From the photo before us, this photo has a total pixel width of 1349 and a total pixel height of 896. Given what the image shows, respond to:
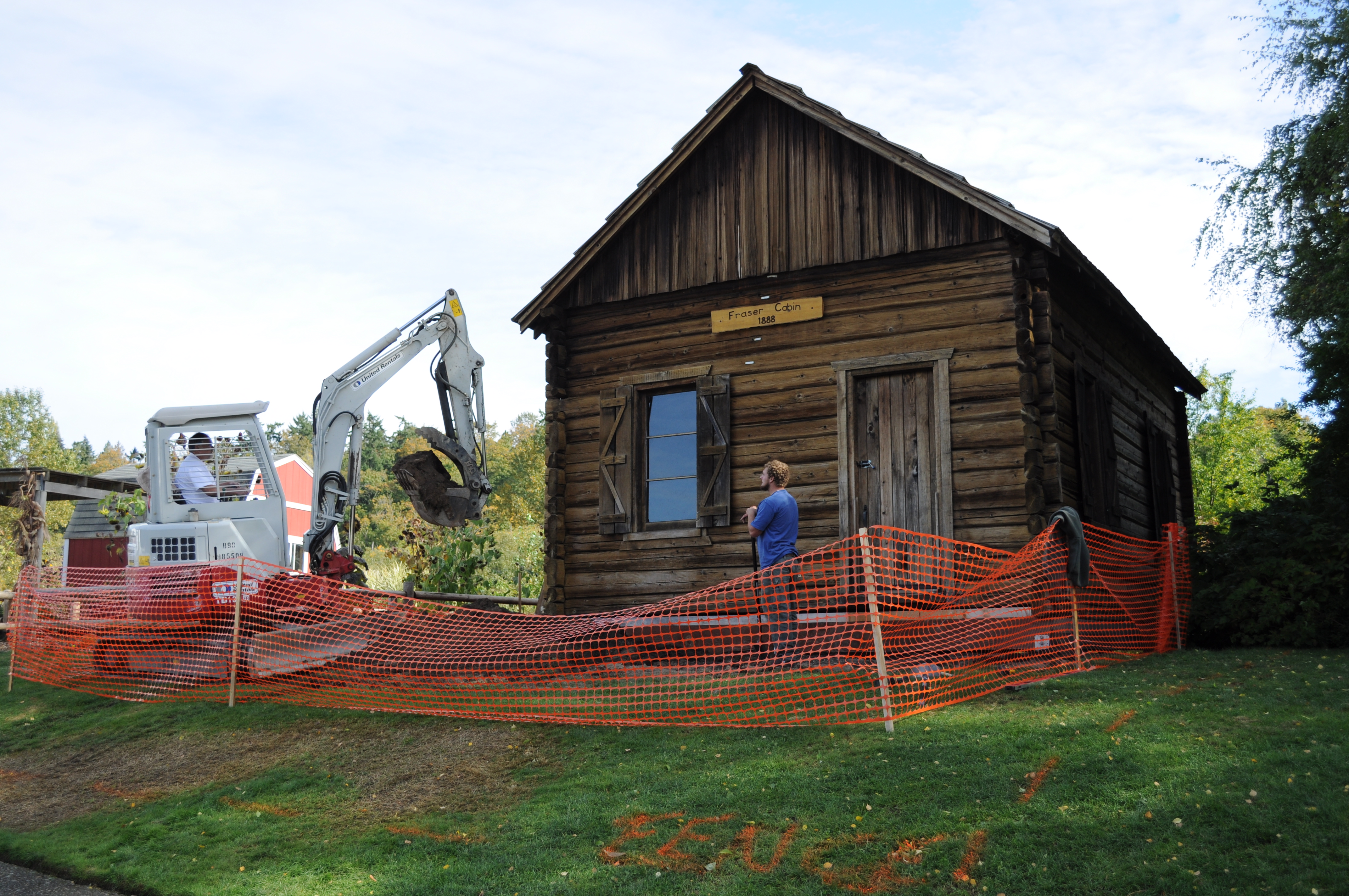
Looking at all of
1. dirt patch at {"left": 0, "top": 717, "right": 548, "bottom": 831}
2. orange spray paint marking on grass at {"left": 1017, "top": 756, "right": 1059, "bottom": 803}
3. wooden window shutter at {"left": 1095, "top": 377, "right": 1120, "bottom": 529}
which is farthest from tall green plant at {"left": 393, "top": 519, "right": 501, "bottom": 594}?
orange spray paint marking on grass at {"left": 1017, "top": 756, "right": 1059, "bottom": 803}

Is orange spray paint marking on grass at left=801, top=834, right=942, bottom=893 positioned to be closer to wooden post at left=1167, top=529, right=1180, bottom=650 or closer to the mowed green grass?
the mowed green grass

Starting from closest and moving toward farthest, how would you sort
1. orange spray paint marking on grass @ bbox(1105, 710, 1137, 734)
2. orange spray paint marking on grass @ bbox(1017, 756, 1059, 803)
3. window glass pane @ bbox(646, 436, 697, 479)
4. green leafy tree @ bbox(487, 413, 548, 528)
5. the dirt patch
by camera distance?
orange spray paint marking on grass @ bbox(1017, 756, 1059, 803), orange spray paint marking on grass @ bbox(1105, 710, 1137, 734), the dirt patch, window glass pane @ bbox(646, 436, 697, 479), green leafy tree @ bbox(487, 413, 548, 528)

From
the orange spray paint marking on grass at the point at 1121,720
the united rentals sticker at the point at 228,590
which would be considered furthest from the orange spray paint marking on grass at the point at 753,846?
the united rentals sticker at the point at 228,590

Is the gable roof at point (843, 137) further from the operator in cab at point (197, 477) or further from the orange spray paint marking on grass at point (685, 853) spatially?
the orange spray paint marking on grass at point (685, 853)

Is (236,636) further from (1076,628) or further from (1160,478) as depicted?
(1160,478)

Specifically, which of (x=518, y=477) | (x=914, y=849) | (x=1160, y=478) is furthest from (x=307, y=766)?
(x=518, y=477)

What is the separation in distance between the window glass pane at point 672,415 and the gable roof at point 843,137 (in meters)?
1.91

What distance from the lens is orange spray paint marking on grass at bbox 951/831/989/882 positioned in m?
4.41

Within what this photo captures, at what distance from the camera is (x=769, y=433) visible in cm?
1136

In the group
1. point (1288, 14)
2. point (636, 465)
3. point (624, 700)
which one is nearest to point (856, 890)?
point (624, 700)

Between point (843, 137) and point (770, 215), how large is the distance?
117 cm

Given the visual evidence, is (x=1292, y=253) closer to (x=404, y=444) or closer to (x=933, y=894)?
(x=933, y=894)

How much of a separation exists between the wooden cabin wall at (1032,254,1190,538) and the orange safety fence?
96 cm

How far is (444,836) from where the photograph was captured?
5.63m
